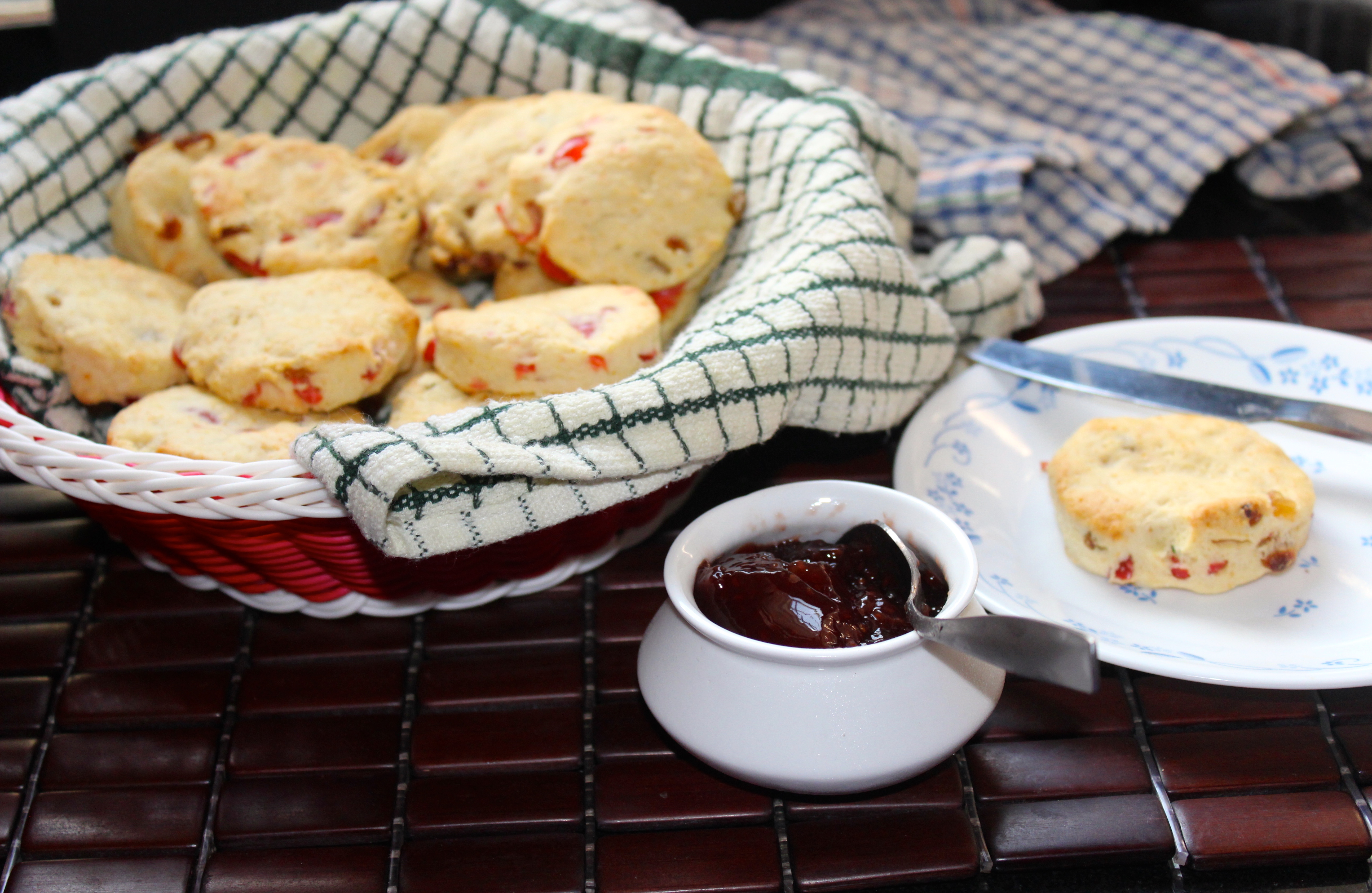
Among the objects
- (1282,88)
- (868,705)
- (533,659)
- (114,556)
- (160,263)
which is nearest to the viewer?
(868,705)

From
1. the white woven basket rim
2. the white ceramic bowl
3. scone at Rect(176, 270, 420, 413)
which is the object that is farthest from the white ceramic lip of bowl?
scone at Rect(176, 270, 420, 413)

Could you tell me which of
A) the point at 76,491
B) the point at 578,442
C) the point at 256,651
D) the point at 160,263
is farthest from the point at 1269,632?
the point at 160,263

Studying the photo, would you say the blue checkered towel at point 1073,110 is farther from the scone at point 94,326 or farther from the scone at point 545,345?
the scone at point 94,326

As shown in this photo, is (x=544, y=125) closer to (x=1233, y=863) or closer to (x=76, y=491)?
(x=76, y=491)

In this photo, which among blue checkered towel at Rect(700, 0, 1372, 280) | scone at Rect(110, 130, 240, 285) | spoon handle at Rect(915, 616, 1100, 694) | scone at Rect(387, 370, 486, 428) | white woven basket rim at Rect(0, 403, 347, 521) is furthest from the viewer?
blue checkered towel at Rect(700, 0, 1372, 280)

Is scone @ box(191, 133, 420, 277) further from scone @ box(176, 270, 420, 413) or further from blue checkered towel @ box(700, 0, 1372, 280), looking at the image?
blue checkered towel @ box(700, 0, 1372, 280)

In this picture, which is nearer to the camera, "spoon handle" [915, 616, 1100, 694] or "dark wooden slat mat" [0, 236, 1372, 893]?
"spoon handle" [915, 616, 1100, 694]

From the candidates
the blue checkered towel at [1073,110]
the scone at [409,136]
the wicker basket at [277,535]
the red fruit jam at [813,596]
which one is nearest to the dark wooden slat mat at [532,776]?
the wicker basket at [277,535]
